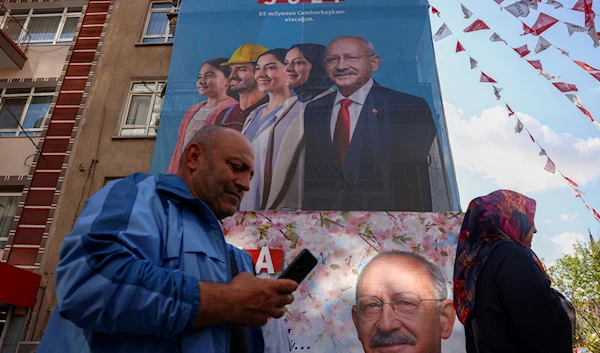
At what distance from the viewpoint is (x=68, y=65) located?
1151cm

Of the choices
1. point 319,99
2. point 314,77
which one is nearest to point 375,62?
point 314,77

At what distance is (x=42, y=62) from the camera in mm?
11789

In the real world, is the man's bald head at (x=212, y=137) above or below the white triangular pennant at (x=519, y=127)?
below

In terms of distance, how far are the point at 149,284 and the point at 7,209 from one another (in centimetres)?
1085

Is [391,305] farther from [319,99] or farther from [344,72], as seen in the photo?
[344,72]

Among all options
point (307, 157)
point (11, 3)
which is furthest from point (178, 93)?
point (11, 3)

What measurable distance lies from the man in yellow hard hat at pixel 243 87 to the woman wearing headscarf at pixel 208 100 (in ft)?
0.47

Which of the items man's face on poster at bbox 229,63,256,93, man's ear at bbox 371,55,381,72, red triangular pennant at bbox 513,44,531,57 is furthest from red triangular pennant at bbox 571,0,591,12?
man's face on poster at bbox 229,63,256,93

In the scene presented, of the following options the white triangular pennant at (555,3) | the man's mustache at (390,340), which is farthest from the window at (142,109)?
the white triangular pennant at (555,3)

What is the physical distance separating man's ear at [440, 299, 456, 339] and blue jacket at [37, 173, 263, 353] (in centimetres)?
616

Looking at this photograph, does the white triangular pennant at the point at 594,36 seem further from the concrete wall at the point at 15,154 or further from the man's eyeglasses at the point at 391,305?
the concrete wall at the point at 15,154

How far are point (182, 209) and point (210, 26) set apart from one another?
33.1ft

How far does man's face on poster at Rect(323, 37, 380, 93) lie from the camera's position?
31.4 feet

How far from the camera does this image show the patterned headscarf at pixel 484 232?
2467 mm
